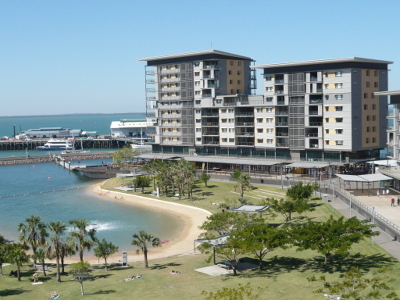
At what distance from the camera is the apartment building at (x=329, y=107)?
112688 millimetres

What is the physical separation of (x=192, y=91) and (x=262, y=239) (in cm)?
8587

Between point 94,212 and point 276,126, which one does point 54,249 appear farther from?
point 276,126

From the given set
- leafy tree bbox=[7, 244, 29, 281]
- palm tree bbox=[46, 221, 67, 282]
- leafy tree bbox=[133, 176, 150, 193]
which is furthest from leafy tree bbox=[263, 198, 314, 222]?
leafy tree bbox=[133, 176, 150, 193]

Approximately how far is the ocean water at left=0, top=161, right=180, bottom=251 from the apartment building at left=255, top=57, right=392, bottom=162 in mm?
38070

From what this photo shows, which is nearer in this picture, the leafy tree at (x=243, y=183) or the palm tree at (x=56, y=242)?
the palm tree at (x=56, y=242)

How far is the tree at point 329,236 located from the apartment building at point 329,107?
2278 inches

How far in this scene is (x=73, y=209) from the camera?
351 feet

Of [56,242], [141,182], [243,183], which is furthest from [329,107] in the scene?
[56,242]

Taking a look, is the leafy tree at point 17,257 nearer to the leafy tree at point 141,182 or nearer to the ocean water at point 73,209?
the ocean water at point 73,209

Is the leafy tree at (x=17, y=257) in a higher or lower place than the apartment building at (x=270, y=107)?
lower

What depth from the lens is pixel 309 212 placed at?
84500 millimetres

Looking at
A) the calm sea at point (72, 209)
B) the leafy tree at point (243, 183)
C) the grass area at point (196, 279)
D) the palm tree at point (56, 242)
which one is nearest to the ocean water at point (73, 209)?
the calm sea at point (72, 209)

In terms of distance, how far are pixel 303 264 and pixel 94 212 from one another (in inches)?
2134

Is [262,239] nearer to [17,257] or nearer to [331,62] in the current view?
[17,257]
